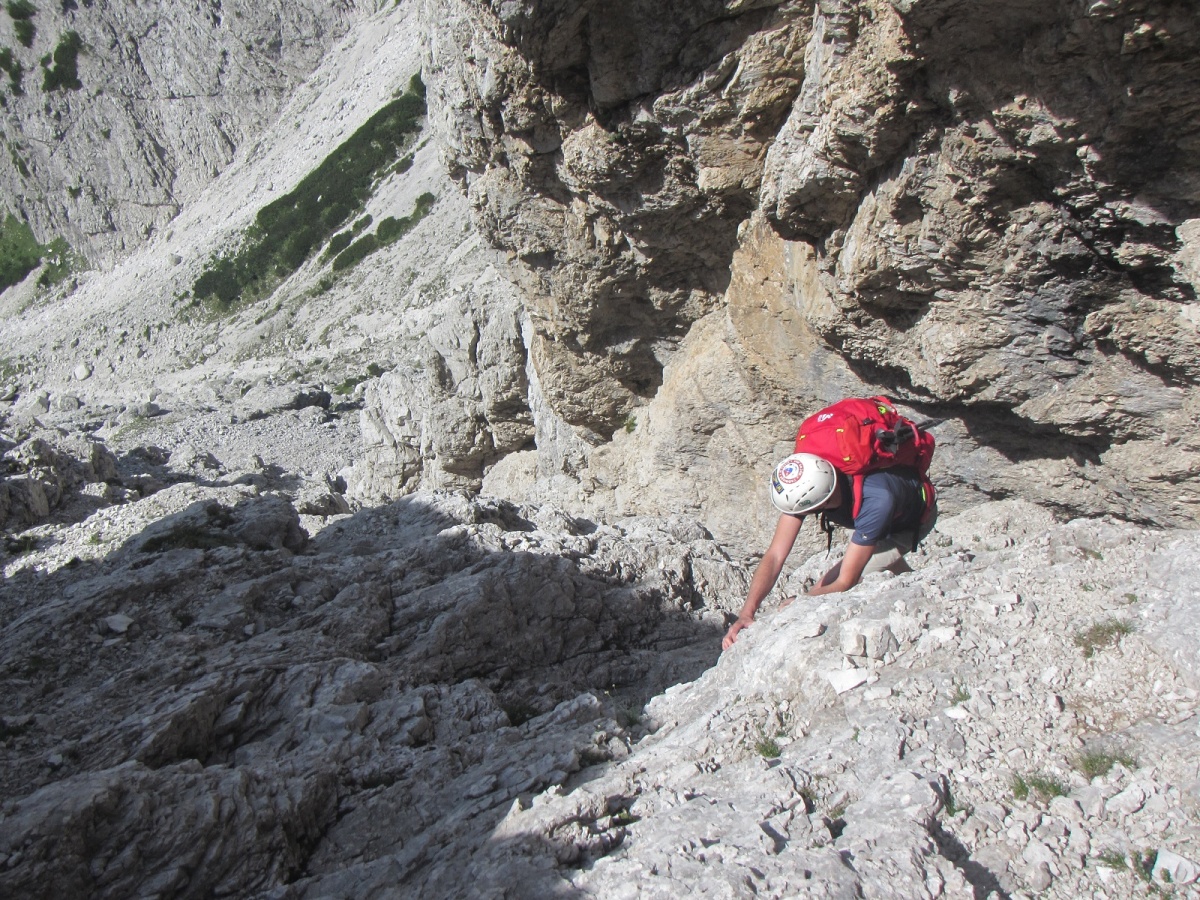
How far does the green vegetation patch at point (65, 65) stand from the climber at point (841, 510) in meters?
92.2

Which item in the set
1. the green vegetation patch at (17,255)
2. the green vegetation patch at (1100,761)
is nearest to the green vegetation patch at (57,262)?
the green vegetation patch at (17,255)

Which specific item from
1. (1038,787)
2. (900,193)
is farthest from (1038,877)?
(900,193)

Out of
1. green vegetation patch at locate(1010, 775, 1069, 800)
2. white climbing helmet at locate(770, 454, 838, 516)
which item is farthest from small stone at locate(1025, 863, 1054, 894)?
white climbing helmet at locate(770, 454, 838, 516)

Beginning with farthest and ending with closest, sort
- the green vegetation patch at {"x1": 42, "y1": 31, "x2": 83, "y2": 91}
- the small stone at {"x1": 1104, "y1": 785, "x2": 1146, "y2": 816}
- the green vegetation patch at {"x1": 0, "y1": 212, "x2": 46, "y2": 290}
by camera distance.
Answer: the green vegetation patch at {"x1": 42, "y1": 31, "x2": 83, "y2": 91}, the green vegetation patch at {"x1": 0, "y1": 212, "x2": 46, "y2": 290}, the small stone at {"x1": 1104, "y1": 785, "x2": 1146, "y2": 816}

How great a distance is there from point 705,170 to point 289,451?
2724 cm

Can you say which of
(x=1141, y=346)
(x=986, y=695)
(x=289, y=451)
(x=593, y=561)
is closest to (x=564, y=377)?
(x=593, y=561)

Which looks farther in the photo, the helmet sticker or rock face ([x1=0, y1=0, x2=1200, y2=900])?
the helmet sticker

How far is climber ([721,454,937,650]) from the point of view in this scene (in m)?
6.00

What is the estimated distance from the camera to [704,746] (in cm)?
512

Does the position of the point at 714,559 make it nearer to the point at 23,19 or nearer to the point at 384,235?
the point at 384,235

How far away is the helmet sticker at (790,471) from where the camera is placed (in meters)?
6.04

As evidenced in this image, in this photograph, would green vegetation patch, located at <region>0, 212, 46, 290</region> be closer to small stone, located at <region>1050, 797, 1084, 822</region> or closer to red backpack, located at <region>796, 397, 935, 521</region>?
red backpack, located at <region>796, 397, 935, 521</region>

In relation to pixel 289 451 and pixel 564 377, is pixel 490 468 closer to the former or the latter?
pixel 564 377

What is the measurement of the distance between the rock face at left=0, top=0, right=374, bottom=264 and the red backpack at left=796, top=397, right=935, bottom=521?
82749 millimetres
